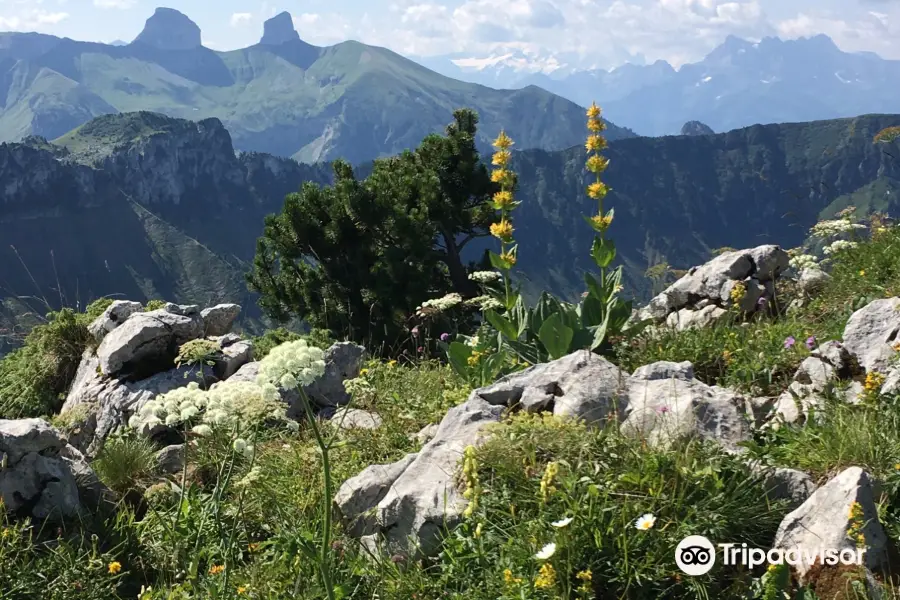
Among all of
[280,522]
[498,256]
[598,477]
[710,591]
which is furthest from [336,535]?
[498,256]

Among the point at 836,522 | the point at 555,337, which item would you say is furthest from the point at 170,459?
the point at 836,522

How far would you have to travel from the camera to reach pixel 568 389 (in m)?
5.60

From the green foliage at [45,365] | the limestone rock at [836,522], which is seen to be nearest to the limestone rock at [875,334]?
the limestone rock at [836,522]

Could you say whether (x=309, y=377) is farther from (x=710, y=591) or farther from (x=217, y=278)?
(x=217, y=278)

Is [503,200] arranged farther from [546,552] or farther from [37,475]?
[546,552]

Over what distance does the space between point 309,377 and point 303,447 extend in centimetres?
278

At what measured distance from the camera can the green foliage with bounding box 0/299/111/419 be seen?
38.4ft

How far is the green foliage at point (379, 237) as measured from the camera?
21172 millimetres

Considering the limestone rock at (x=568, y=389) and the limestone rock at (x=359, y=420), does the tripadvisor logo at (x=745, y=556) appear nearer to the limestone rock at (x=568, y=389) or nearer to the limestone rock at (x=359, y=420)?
the limestone rock at (x=568, y=389)

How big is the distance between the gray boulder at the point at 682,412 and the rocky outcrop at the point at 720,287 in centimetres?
428

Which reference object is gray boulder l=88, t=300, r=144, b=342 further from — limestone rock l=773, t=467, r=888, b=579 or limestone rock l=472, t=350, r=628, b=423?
limestone rock l=773, t=467, r=888, b=579

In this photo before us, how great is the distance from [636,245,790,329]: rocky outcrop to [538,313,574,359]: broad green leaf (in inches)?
117

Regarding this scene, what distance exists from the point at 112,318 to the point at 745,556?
36.4 feet

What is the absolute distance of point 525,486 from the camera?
426 centimetres
